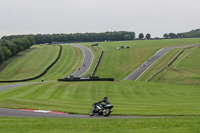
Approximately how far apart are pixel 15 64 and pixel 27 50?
38635 millimetres

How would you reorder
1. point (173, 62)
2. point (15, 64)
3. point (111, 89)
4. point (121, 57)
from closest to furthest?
point (111, 89) → point (173, 62) → point (121, 57) → point (15, 64)

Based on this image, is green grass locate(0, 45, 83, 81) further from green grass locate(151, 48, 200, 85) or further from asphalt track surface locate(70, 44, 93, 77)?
green grass locate(151, 48, 200, 85)

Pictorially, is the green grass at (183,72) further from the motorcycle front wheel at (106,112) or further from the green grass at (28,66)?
the motorcycle front wheel at (106,112)

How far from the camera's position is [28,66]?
11281cm

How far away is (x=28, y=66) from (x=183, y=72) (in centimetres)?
6358

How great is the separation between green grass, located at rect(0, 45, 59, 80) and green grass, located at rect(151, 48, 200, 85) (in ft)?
140

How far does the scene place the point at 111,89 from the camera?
51.1 meters

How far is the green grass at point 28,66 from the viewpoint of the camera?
100762 millimetres

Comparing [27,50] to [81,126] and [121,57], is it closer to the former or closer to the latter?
[121,57]

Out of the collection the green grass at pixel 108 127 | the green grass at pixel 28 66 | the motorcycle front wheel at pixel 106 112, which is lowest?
the green grass at pixel 28 66

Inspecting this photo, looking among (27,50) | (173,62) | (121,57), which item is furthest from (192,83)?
(27,50)

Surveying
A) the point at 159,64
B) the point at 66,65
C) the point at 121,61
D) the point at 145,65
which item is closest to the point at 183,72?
the point at 159,64

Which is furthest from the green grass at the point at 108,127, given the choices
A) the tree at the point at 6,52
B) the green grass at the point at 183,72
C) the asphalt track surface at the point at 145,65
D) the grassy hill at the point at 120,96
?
the tree at the point at 6,52

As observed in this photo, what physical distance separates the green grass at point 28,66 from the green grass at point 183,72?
1685 inches
